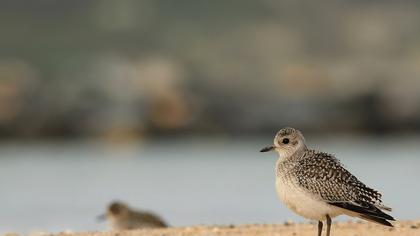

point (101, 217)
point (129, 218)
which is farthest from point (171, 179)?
point (129, 218)

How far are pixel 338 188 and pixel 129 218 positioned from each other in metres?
6.55

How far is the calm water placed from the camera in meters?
22.1

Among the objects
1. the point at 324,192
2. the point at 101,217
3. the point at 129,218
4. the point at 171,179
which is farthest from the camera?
the point at 171,179

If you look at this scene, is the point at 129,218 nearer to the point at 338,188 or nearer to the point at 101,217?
the point at 101,217

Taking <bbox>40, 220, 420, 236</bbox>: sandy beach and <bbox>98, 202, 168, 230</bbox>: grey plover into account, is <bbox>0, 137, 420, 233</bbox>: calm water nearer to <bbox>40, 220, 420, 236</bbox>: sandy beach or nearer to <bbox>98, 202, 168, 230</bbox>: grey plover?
<bbox>98, 202, 168, 230</bbox>: grey plover

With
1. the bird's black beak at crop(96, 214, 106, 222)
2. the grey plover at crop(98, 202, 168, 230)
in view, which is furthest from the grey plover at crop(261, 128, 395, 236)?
the bird's black beak at crop(96, 214, 106, 222)

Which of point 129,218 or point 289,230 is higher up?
point 129,218

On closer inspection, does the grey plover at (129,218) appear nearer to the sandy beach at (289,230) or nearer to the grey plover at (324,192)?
the sandy beach at (289,230)

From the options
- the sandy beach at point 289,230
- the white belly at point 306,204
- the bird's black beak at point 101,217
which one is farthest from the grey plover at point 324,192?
the bird's black beak at point 101,217

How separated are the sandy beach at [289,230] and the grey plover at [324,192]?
1401 millimetres

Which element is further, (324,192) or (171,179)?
(171,179)

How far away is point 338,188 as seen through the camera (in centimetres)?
1188

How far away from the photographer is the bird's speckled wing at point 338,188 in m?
11.8

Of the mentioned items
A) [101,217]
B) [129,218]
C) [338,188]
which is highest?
[101,217]
